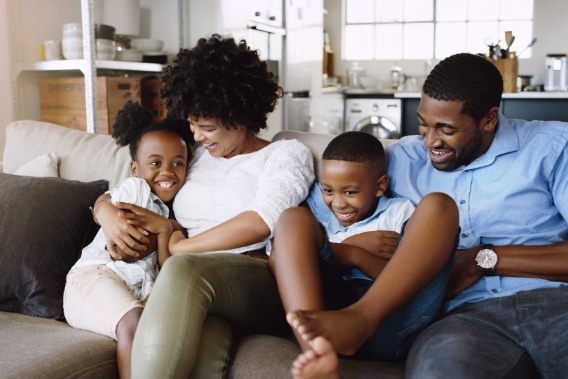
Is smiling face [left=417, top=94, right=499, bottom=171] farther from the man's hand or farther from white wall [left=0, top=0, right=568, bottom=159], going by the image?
white wall [left=0, top=0, right=568, bottom=159]

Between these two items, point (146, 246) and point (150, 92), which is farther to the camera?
point (150, 92)

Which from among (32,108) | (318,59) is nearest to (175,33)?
(32,108)

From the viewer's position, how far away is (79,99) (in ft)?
11.1

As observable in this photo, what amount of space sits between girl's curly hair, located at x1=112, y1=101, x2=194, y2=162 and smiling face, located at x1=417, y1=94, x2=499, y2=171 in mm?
727

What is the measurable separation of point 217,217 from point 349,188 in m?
0.40

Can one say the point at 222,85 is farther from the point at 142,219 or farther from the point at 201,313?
the point at 201,313

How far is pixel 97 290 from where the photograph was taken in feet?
5.02

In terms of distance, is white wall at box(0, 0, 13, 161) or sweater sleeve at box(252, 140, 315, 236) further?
white wall at box(0, 0, 13, 161)

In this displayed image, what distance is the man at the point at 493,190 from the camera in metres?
1.34

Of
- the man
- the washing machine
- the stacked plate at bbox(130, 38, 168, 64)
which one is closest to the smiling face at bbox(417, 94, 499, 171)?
the man

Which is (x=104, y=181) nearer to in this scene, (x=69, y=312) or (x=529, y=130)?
(x=69, y=312)

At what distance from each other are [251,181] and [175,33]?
2.84m

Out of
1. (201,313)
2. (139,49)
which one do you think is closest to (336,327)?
(201,313)

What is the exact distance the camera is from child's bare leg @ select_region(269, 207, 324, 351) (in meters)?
1.20
